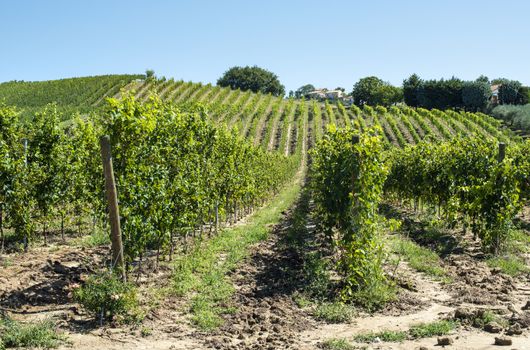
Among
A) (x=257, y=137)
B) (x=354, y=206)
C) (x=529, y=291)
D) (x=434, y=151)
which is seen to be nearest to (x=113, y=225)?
(x=354, y=206)

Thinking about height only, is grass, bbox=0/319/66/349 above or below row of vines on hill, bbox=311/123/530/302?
below

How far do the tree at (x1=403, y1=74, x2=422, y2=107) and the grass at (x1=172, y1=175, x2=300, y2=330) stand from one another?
227 ft

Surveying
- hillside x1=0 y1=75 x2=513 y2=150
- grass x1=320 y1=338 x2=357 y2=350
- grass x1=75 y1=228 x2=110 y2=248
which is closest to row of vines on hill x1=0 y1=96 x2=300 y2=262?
grass x1=75 y1=228 x2=110 y2=248

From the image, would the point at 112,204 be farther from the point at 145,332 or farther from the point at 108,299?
the point at 145,332

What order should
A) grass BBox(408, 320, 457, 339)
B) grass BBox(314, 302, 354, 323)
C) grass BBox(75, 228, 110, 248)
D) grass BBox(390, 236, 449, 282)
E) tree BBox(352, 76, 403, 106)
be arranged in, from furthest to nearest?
tree BBox(352, 76, 403, 106) → grass BBox(75, 228, 110, 248) → grass BBox(390, 236, 449, 282) → grass BBox(314, 302, 354, 323) → grass BBox(408, 320, 457, 339)

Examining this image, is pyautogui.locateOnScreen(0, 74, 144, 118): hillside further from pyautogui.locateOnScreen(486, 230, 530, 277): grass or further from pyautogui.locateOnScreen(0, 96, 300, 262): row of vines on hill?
pyautogui.locateOnScreen(486, 230, 530, 277): grass

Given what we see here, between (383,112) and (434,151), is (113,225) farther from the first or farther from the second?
(383,112)

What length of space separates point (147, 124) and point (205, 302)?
313 centimetres

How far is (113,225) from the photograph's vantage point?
7.29 meters

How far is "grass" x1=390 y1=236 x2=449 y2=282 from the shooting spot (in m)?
9.62

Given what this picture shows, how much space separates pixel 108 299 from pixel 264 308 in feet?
7.87

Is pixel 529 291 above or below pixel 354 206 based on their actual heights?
below

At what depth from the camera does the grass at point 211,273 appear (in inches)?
284

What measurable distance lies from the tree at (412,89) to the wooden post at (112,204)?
75879mm
